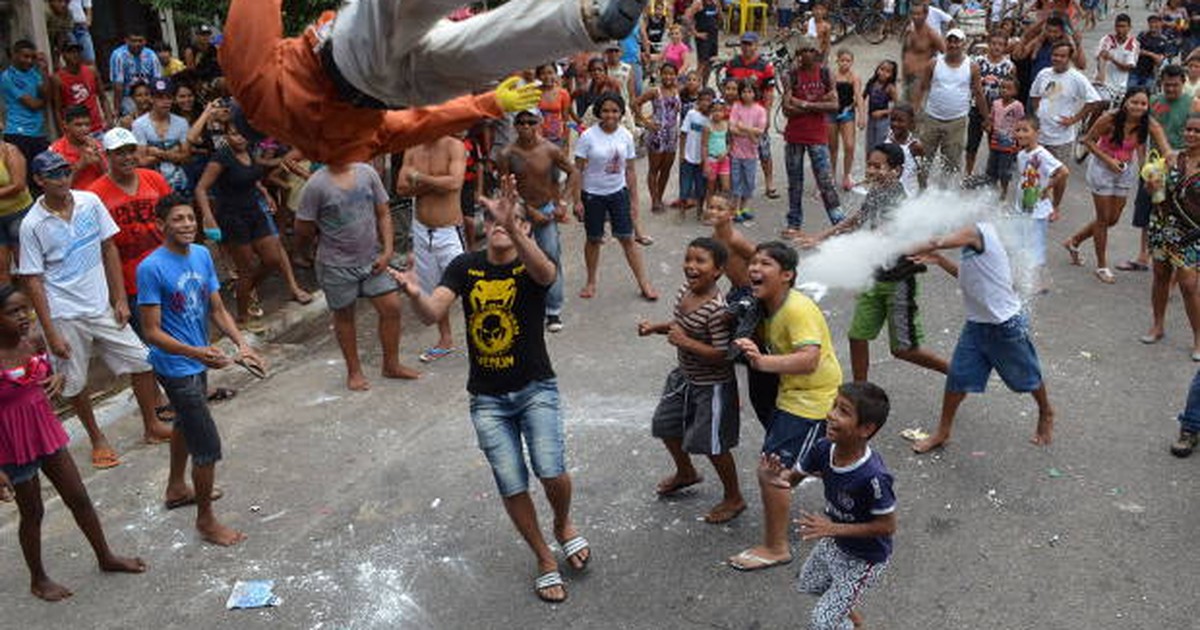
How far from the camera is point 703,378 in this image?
4895 mm

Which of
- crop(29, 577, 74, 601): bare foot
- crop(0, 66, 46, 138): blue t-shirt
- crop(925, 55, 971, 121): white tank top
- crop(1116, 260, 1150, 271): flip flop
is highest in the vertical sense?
crop(0, 66, 46, 138): blue t-shirt

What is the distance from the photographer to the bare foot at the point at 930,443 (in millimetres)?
5691

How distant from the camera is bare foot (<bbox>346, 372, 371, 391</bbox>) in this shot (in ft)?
22.8

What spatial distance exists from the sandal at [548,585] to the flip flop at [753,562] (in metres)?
0.77

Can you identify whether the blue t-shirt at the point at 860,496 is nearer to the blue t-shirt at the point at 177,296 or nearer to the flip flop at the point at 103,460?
the blue t-shirt at the point at 177,296

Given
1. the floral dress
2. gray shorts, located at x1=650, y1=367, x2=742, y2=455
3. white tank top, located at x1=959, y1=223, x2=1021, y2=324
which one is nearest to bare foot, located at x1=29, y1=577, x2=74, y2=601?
gray shorts, located at x1=650, y1=367, x2=742, y2=455

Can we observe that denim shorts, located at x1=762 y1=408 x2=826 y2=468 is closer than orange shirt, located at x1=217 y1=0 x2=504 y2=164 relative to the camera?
No

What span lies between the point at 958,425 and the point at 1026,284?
1714 mm

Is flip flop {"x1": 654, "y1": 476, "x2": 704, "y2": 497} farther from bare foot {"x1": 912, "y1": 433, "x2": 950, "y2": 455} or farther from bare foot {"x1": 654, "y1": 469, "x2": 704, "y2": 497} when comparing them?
bare foot {"x1": 912, "y1": 433, "x2": 950, "y2": 455}

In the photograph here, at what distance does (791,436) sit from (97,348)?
4017 millimetres

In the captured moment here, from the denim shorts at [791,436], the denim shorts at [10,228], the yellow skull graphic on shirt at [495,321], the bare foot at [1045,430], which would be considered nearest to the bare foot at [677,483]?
the denim shorts at [791,436]

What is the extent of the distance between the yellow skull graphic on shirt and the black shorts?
3.88 metres

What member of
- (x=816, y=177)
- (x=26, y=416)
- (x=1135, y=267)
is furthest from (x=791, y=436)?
(x=816, y=177)

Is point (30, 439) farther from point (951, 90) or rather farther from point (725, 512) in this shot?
point (951, 90)
